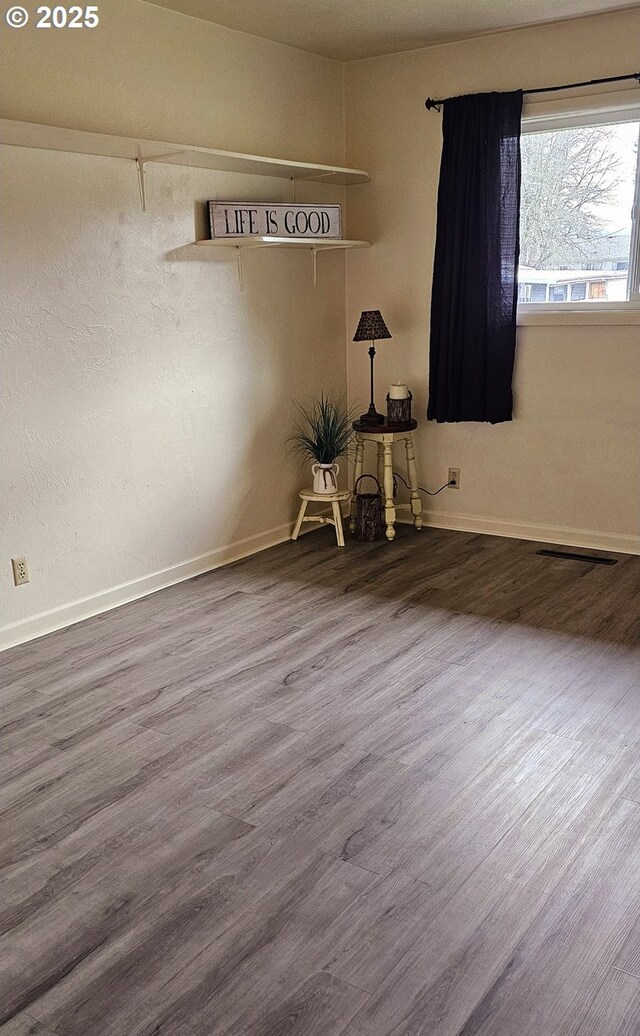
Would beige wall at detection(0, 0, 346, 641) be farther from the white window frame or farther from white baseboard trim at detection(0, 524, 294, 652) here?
the white window frame

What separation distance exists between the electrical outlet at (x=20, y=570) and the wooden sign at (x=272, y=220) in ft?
5.63

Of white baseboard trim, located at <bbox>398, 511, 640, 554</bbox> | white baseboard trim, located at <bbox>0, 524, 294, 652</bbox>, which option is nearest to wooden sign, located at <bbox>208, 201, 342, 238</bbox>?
white baseboard trim, located at <bbox>0, 524, 294, 652</bbox>

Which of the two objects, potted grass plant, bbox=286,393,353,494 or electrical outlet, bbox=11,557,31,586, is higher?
potted grass plant, bbox=286,393,353,494

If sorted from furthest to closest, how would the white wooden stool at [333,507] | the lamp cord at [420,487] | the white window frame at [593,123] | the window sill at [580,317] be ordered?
1. the lamp cord at [420,487]
2. the white wooden stool at [333,507]
3. the window sill at [580,317]
4. the white window frame at [593,123]

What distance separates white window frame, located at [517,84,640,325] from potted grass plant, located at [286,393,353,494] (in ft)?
3.99

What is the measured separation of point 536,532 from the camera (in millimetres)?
4836

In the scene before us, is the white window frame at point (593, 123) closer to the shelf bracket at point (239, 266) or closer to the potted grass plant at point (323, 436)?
the potted grass plant at point (323, 436)

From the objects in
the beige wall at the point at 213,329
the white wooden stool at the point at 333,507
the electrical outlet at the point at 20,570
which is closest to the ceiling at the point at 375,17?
the beige wall at the point at 213,329

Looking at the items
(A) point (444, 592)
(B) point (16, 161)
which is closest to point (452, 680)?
(A) point (444, 592)

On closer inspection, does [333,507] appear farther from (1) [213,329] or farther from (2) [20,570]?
(2) [20,570]

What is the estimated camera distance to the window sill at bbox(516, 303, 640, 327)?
14.2 ft

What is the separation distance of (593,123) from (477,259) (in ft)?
2.64

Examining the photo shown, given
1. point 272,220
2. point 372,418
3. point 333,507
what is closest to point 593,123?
point 272,220

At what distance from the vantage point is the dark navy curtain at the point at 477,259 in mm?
4492
